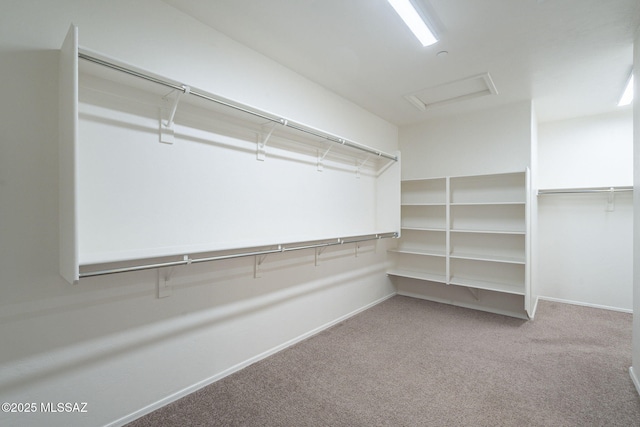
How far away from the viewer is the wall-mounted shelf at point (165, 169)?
57.6 inches

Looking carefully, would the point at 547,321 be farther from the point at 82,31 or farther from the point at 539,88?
the point at 82,31

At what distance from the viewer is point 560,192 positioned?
3938 millimetres

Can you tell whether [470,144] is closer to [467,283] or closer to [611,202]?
[467,283]

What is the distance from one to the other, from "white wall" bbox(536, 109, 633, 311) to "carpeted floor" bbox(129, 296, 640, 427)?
823 millimetres

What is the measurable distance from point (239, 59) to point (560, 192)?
14.1 feet

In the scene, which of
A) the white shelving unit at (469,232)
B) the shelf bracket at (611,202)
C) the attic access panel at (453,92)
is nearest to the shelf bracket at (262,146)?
the attic access panel at (453,92)

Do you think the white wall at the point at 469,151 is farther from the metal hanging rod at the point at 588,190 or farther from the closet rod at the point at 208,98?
the closet rod at the point at 208,98

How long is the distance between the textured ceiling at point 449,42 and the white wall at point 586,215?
Answer: 78 centimetres

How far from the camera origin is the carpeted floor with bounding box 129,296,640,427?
1.82m

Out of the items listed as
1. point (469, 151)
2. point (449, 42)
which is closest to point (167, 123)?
point (449, 42)

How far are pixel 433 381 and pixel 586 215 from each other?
11.6ft

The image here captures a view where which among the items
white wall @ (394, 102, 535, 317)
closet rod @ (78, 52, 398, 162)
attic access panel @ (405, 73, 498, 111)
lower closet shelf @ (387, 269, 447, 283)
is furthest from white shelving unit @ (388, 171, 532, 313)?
closet rod @ (78, 52, 398, 162)

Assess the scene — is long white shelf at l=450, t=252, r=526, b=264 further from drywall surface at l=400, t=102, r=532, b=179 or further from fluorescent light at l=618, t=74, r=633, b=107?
fluorescent light at l=618, t=74, r=633, b=107

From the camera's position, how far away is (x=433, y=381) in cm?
221
